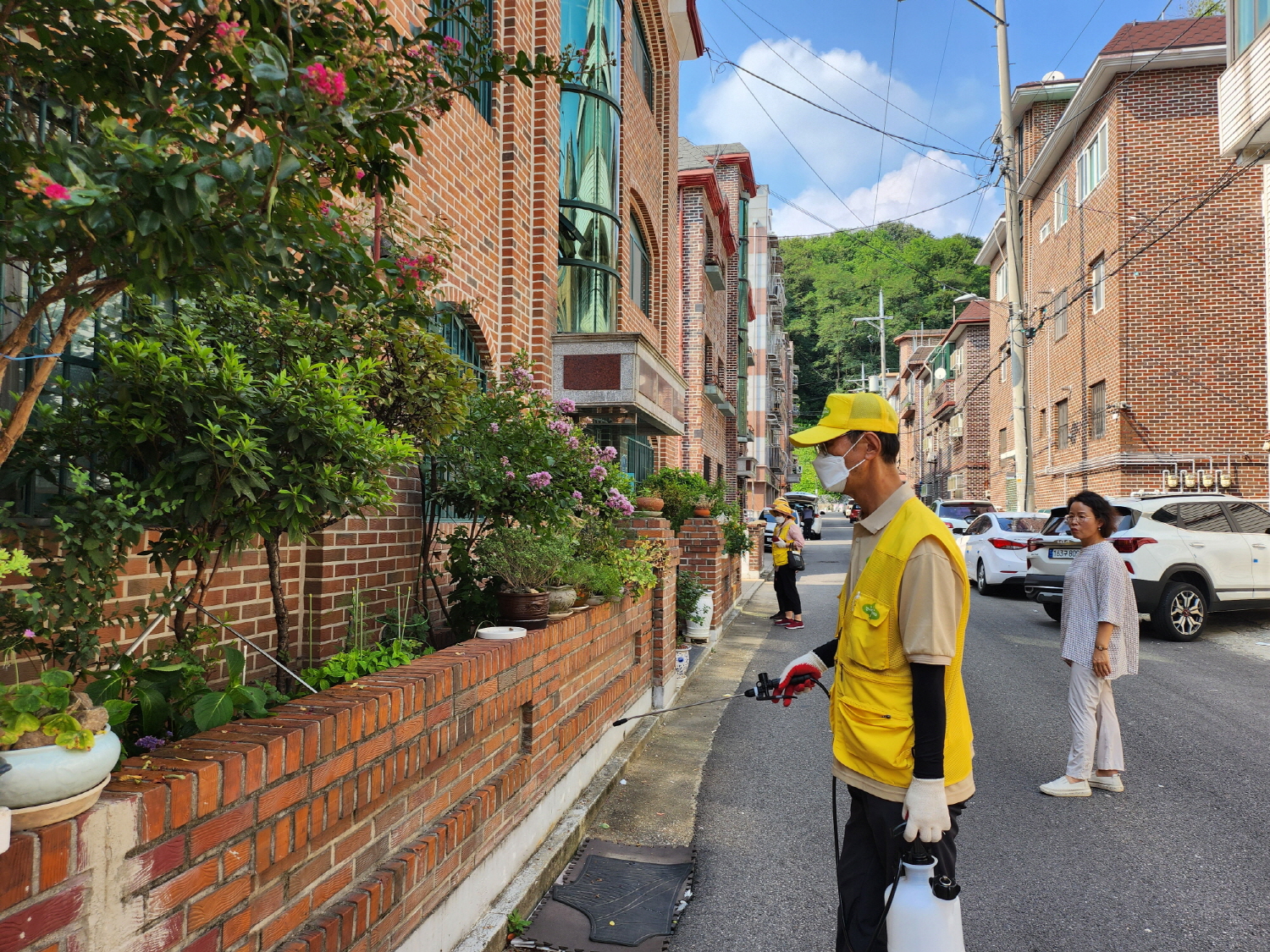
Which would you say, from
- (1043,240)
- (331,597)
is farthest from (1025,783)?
(1043,240)

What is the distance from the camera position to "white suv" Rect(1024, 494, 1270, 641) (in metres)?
11.6

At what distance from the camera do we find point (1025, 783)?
5.72 metres

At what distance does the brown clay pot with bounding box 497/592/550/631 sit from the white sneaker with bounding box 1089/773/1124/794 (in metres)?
3.86

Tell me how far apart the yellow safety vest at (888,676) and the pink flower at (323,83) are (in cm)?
199

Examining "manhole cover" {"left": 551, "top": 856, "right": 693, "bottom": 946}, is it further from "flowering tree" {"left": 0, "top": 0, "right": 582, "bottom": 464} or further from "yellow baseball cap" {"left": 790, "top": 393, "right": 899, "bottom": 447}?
"flowering tree" {"left": 0, "top": 0, "right": 582, "bottom": 464}

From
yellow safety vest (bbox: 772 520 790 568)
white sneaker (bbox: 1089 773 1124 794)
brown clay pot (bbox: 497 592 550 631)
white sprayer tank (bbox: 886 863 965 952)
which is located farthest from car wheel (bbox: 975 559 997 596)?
white sprayer tank (bbox: 886 863 965 952)

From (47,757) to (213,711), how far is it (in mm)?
798

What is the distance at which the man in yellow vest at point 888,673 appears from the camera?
2.56 meters

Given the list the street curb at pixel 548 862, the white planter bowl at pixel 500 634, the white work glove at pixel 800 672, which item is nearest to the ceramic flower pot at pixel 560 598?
the white planter bowl at pixel 500 634

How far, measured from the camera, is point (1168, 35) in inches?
815

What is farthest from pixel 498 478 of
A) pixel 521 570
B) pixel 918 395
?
pixel 918 395

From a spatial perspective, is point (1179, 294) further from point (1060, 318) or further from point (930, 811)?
point (930, 811)

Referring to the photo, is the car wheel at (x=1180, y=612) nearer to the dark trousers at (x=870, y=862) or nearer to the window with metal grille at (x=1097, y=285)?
the dark trousers at (x=870, y=862)

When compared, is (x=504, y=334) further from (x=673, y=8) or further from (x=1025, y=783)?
(x=673, y=8)
